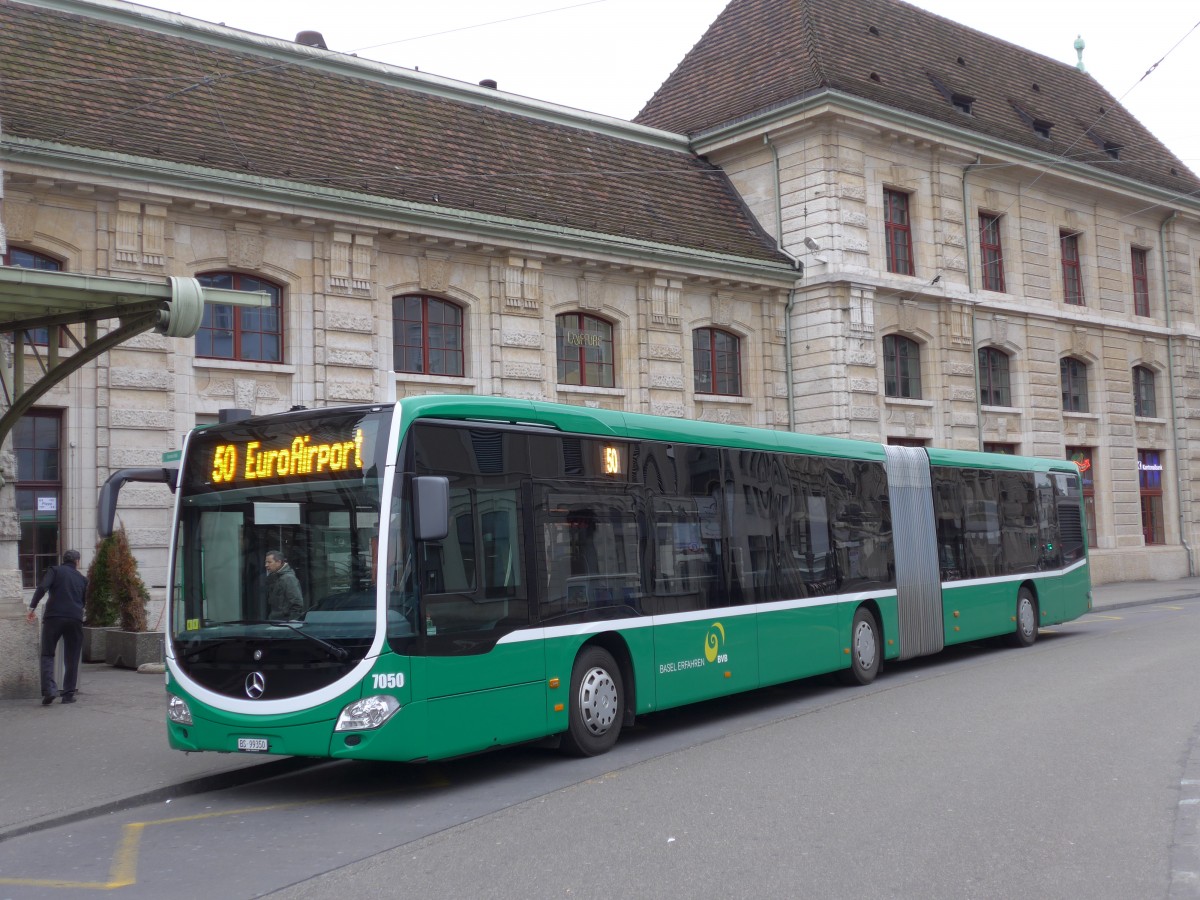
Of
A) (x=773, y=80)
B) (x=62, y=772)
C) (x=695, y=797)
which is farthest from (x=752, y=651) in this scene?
(x=773, y=80)

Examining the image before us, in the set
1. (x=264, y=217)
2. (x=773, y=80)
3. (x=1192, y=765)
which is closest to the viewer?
(x=1192, y=765)

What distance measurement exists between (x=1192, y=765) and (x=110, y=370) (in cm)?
1440

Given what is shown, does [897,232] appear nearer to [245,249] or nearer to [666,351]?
[666,351]

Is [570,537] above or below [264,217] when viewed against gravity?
below

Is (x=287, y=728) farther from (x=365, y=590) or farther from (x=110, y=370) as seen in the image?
(x=110, y=370)

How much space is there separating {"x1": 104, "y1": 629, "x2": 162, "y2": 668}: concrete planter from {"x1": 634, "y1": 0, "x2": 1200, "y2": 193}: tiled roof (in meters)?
18.0

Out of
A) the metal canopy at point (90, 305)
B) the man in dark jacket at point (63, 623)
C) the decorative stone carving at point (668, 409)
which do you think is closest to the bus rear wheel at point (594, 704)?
the metal canopy at point (90, 305)

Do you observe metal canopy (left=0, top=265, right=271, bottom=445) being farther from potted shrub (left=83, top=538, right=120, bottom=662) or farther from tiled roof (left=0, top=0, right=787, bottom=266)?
tiled roof (left=0, top=0, right=787, bottom=266)

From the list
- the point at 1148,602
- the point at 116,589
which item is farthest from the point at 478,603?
the point at 1148,602

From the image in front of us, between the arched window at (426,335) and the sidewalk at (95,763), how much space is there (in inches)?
336

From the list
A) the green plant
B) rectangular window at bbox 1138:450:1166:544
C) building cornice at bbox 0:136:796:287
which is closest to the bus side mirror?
the green plant

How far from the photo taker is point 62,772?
10.1 metres

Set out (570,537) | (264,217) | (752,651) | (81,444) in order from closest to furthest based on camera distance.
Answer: (570,537), (752,651), (81,444), (264,217)

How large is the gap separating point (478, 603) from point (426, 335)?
13.0 meters
